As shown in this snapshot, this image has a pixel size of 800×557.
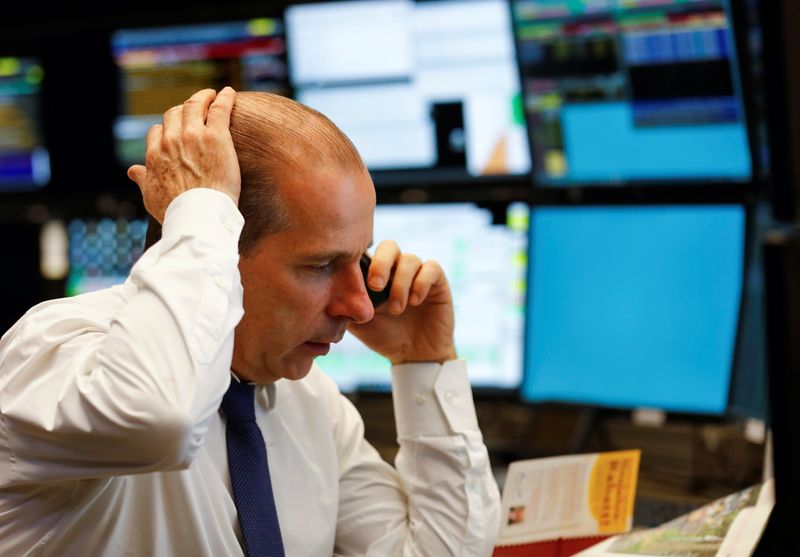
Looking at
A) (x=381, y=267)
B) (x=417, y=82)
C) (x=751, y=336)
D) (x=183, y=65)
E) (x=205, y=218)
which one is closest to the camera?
(x=205, y=218)

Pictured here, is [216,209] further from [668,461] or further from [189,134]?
[668,461]

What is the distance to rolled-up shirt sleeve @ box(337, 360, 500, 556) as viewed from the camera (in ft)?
5.19

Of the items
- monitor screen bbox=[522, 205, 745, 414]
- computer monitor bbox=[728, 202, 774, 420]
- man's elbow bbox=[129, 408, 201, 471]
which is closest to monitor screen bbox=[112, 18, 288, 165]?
monitor screen bbox=[522, 205, 745, 414]

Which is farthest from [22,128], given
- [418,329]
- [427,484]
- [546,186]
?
[427,484]

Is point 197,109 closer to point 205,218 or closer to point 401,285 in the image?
point 205,218

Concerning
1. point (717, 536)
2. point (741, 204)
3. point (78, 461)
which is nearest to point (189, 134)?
point (78, 461)

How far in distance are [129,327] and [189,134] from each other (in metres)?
0.26

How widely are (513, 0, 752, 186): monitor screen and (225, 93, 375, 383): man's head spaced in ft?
4.05

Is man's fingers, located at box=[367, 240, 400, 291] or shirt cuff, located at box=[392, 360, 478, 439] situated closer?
man's fingers, located at box=[367, 240, 400, 291]

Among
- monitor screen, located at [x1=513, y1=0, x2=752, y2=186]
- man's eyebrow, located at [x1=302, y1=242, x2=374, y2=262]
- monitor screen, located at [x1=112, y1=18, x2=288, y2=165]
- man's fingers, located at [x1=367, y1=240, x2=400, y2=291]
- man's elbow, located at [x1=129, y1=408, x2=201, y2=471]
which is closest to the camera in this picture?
man's elbow, located at [x1=129, y1=408, x2=201, y2=471]

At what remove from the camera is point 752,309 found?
2293 millimetres

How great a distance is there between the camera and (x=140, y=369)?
105 cm

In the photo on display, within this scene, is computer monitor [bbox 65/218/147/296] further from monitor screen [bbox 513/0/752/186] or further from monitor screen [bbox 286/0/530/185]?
monitor screen [bbox 513/0/752/186]

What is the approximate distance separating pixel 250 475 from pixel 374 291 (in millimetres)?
326
